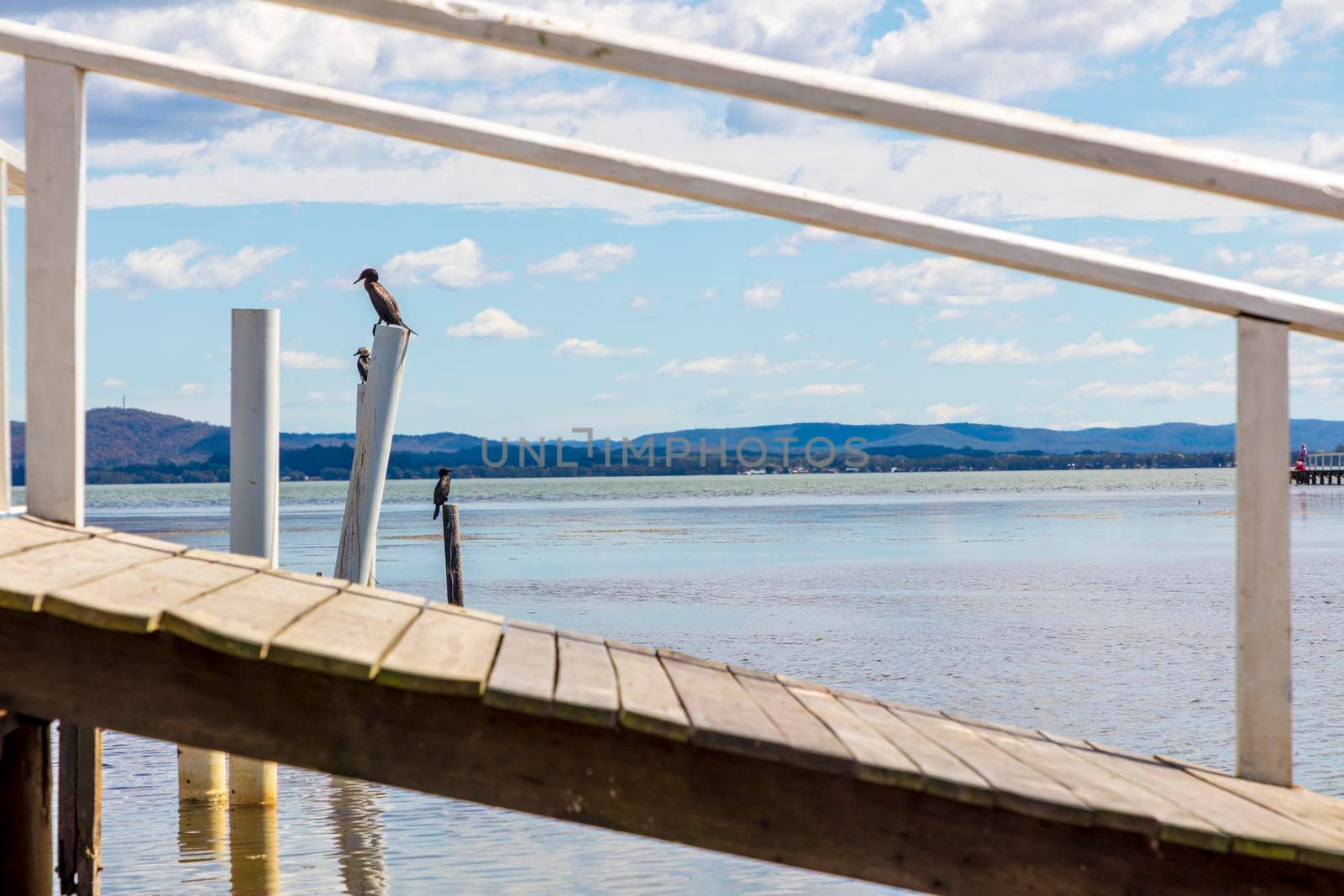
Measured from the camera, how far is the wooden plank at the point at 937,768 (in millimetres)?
2490

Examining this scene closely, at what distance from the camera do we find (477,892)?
6.39m

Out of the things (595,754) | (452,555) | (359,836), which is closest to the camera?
(595,754)

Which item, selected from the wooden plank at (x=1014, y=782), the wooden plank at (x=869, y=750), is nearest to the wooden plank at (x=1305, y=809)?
the wooden plank at (x=1014, y=782)

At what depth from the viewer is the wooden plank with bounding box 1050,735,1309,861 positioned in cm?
246

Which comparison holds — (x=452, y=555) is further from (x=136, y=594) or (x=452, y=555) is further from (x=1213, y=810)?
(x=1213, y=810)

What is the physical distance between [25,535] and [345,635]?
88 cm

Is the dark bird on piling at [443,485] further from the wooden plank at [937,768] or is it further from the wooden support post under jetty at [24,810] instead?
the wooden plank at [937,768]

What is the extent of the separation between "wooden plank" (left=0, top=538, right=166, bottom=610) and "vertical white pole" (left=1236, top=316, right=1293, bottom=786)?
234cm

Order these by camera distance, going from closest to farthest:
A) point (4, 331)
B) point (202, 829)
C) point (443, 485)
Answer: point (4, 331)
point (202, 829)
point (443, 485)

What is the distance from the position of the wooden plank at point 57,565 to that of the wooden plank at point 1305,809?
2354 mm

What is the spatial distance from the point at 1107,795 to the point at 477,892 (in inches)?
174

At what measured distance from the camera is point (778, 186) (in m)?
2.97

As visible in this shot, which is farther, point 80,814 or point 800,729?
point 80,814

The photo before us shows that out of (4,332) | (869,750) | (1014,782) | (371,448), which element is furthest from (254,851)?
(1014,782)
